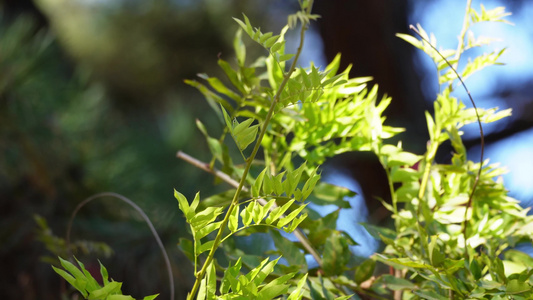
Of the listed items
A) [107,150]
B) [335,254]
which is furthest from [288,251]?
[107,150]

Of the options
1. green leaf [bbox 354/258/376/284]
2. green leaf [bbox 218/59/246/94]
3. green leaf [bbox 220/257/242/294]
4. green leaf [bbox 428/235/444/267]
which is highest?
green leaf [bbox 218/59/246/94]

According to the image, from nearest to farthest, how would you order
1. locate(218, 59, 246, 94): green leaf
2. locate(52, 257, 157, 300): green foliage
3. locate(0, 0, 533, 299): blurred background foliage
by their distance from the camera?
locate(52, 257, 157, 300): green foliage → locate(218, 59, 246, 94): green leaf → locate(0, 0, 533, 299): blurred background foliage

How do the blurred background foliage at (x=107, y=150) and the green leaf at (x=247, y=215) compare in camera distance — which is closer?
the green leaf at (x=247, y=215)

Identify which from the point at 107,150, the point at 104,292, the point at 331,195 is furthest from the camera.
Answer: the point at 107,150

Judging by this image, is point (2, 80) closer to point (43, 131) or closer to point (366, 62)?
point (43, 131)

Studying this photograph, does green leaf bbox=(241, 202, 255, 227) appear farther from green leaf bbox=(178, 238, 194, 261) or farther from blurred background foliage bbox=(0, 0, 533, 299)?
blurred background foliage bbox=(0, 0, 533, 299)

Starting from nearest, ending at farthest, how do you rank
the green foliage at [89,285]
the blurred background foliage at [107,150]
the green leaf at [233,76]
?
the green foliage at [89,285], the green leaf at [233,76], the blurred background foliage at [107,150]

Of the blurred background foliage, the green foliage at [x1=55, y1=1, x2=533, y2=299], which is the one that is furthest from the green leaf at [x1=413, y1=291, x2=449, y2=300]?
the blurred background foliage

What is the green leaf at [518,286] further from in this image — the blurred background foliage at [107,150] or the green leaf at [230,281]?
the blurred background foliage at [107,150]

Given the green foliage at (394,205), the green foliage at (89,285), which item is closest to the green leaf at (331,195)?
the green foliage at (394,205)

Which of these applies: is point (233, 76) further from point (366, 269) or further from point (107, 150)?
point (107, 150)

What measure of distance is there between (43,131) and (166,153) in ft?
0.69

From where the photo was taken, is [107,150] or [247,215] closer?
[247,215]

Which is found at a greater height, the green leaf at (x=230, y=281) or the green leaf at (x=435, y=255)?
the green leaf at (x=230, y=281)
